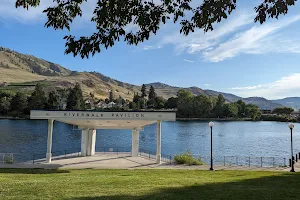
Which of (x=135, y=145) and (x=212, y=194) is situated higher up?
(x=212, y=194)

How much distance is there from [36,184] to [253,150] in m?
48.6

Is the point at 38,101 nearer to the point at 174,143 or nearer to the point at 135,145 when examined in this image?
the point at 174,143

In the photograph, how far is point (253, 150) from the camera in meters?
54.3

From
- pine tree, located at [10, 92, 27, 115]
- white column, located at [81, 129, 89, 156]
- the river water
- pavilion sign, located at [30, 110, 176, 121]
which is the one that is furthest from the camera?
pine tree, located at [10, 92, 27, 115]

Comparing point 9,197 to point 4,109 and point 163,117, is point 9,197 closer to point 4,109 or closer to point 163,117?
point 163,117

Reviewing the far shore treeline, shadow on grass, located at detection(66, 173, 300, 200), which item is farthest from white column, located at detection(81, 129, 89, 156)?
the far shore treeline

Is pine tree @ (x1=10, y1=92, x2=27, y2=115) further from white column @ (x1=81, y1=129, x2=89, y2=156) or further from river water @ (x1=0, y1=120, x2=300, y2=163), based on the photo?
white column @ (x1=81, y1=129, x2=89, y2=156)

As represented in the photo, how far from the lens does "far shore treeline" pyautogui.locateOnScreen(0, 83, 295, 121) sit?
13550 cm

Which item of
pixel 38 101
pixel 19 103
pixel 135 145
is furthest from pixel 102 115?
pixel 19 103

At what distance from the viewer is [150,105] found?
176 meters

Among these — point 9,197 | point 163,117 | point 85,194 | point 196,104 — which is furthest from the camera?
point 196,104

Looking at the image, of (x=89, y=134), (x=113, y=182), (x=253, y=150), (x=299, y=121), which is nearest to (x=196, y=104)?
(x=299, y=121)

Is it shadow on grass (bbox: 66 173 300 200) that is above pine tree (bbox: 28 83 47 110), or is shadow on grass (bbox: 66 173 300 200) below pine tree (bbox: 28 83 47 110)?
below

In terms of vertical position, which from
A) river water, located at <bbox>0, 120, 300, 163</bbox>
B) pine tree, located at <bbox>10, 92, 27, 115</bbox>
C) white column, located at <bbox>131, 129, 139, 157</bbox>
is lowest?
river water, located at <bbox>0, 120, 300, 163</bbox>
